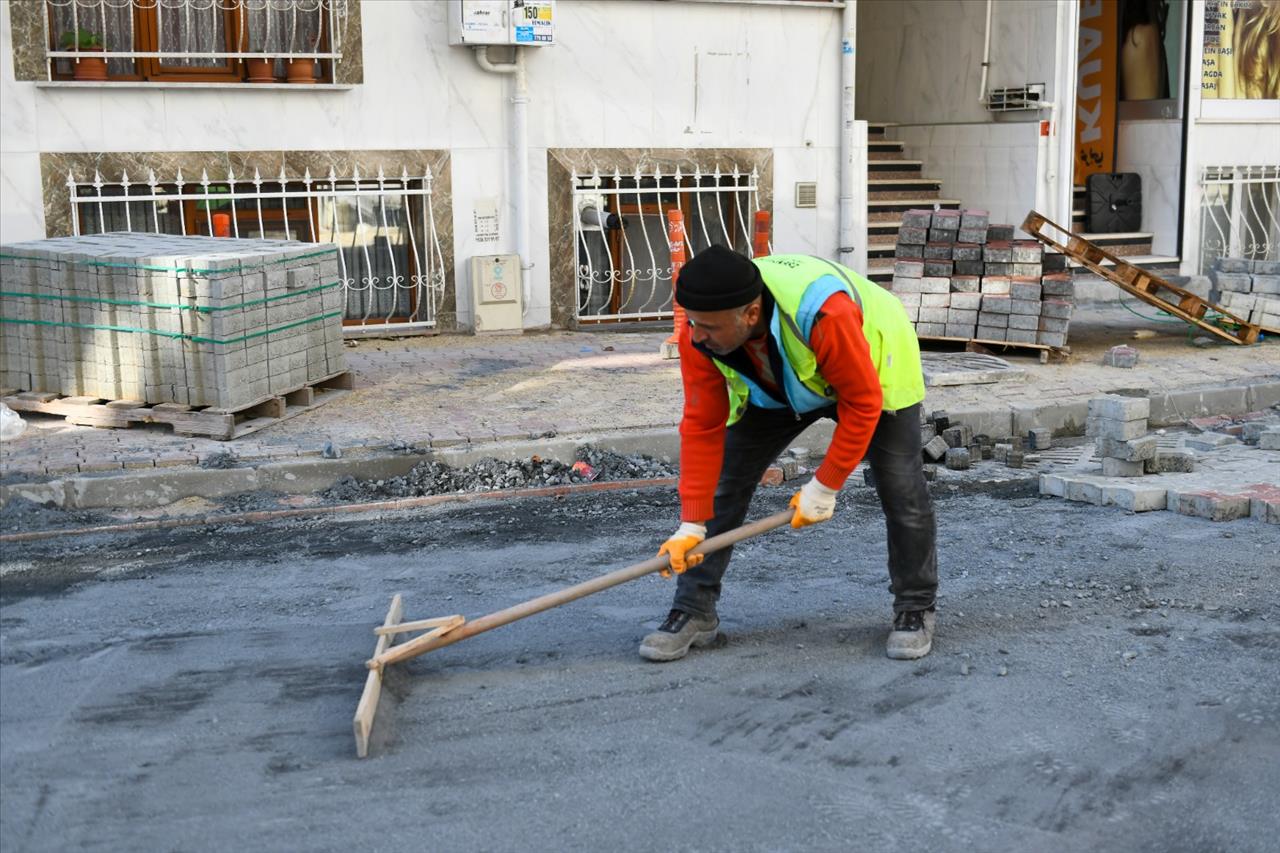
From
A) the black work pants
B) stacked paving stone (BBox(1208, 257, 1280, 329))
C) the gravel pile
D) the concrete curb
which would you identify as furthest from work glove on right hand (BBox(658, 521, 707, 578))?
stacked paving stone (BBox(1208, 257, 1280, 329))

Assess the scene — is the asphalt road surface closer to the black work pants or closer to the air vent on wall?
the black work pants

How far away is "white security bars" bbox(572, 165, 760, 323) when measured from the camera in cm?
1347

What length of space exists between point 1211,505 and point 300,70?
8008 millimetres

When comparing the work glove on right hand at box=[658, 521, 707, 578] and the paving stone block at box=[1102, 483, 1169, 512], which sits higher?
the work glove on right hand at box=[658, 521, 707, 578]

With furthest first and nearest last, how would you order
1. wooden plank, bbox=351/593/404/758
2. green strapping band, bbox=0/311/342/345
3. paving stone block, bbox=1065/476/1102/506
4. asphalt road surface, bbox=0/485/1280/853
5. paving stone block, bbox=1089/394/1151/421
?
green strapping band, bbox=0/311/342/345 → paving stone block, bbox=1089/394/1151/421 → paving stone block, bbox=1065/476/1102/506 → wooden plank, bbox=351/593/404/758 → asphalt road surface, bbox=0/485/1280/853

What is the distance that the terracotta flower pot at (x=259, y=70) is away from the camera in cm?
1211

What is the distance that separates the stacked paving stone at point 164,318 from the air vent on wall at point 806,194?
5685 mm

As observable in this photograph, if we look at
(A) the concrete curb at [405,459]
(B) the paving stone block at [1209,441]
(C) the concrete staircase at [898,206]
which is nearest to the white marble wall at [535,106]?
(C) the concrete staircase at [898,206]

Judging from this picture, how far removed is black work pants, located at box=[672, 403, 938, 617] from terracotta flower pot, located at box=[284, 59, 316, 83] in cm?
785

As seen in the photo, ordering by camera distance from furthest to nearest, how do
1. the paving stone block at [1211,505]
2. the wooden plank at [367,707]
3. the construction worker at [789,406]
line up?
the paving stone block at [1211,505], the construction worker at [789,406], the wooden plank at [367,707]

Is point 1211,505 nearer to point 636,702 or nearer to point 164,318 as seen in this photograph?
point 636,702

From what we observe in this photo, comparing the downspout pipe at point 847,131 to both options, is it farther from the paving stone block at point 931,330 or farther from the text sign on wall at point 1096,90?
the text sign on wall at point 1096,90

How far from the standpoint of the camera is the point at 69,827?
418 centimetres

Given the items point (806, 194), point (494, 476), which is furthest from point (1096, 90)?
point (494, 476)
